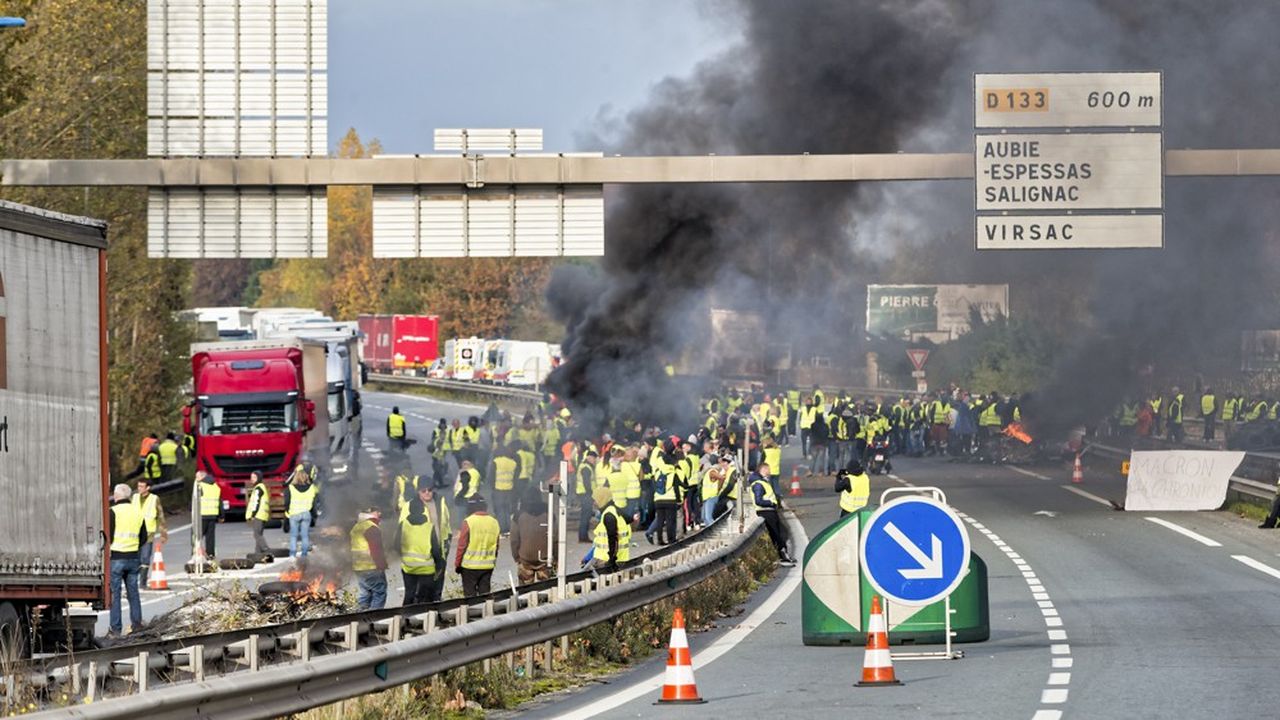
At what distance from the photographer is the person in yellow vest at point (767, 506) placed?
92.9ft

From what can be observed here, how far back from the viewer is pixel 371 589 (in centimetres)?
1958

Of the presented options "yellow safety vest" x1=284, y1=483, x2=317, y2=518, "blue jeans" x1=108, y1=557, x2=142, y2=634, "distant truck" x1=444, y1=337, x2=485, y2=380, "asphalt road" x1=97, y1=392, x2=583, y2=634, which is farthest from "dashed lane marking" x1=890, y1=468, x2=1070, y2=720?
"distant truck" x1=444, y1=337, x2=485, y2=380

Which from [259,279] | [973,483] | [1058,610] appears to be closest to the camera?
[1058,610]

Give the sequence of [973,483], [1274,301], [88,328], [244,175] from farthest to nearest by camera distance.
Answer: [1274,301], [973,483], [244,175], [88,328]

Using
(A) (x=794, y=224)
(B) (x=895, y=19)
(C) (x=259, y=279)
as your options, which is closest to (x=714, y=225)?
(A) (x=794, y=224)

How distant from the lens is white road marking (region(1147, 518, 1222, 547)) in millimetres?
29797

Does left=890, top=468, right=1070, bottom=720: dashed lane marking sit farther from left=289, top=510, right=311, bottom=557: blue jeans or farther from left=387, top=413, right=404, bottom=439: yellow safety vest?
left=387, top=413, right=404, bottom=439: yellow safety vest

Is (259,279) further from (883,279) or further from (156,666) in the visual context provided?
(156,666)

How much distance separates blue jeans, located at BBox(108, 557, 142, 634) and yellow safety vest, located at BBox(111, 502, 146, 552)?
0.48 ft

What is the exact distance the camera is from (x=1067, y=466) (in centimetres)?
5209

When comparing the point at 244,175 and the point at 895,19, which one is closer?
the point at 244,175

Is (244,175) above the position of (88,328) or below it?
above

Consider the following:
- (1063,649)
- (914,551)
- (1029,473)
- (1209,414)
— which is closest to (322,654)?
(914,551)

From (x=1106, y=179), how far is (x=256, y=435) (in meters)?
17.9
